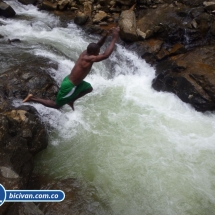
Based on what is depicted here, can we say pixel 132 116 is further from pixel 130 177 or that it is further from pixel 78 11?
pixel 78 11

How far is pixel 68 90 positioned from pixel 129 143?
209 centimetres

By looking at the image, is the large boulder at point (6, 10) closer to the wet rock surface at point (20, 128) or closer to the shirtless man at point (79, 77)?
the wet rock surface at point (20, 128)

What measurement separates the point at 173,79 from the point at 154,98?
2.84 feet

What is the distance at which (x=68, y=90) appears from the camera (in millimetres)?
4570

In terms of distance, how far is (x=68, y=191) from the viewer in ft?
14.5

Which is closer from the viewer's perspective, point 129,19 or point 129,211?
point 129,211

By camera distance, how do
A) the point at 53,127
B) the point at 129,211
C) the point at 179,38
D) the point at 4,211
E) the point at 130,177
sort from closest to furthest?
the point at 4,211, the point at 129,211, the point at 130,177, the point at 53,127, the point at 179,38

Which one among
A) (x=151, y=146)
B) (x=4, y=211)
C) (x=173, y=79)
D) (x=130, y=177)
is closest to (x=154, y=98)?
(x=173, y=79)

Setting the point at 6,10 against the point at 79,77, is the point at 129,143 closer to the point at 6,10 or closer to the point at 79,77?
the point at 79,77

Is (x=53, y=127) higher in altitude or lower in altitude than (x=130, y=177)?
lower

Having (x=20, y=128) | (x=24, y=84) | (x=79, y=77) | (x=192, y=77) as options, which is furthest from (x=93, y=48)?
(x=192, y=77)

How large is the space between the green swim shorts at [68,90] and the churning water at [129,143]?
1141mm

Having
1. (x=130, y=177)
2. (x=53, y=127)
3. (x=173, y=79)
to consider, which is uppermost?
(x=173, y=79)

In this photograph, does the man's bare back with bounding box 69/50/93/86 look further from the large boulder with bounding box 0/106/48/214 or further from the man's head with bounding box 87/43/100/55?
the large boulder with bounding box 0/106/48/214
